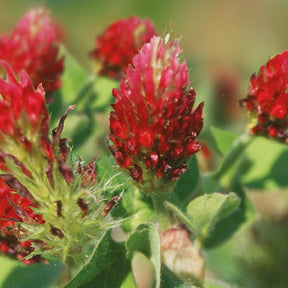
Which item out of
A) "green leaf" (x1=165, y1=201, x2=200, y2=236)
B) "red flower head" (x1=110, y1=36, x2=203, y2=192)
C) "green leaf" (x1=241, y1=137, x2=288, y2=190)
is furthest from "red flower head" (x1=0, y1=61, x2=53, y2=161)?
"green leaf" (x1=241, y1=137, x2=288, y2=190)

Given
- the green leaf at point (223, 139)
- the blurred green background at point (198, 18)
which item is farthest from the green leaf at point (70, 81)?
the blurred green background at point (198, 18)

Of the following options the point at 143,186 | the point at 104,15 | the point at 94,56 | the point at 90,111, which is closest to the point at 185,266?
the point at 143,186

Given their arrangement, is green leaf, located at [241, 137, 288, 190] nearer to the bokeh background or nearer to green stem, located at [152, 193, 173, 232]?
the bokeh background

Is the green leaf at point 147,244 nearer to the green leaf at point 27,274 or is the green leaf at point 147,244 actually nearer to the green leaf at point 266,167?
the green leaf at point 27,274

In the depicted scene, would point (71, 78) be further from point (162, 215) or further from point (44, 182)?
point (44, 182)

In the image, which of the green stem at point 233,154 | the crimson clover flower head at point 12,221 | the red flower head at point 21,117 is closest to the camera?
the red flower head at point 21,117

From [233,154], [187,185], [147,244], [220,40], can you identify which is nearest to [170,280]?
[147,244]
